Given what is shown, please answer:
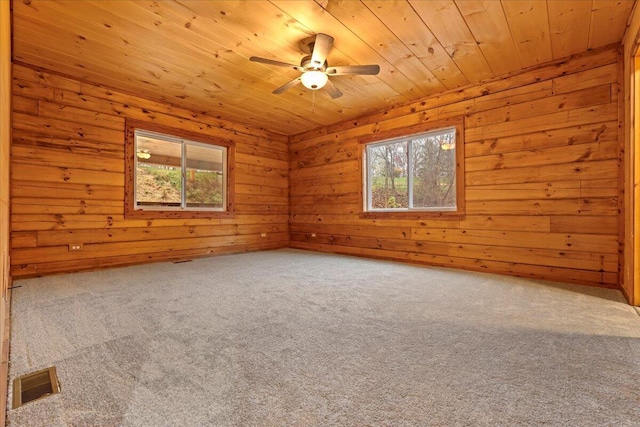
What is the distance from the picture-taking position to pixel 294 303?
2.40 m

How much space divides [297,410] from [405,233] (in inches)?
145

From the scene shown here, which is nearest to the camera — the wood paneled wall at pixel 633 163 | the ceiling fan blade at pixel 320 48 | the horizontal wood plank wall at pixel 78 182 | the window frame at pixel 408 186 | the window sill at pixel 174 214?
the wood paneled wall at pixel 633 163

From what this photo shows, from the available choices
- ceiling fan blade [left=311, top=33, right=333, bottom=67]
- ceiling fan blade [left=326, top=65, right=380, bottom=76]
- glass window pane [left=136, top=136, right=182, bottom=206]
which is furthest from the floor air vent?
glass window pane [left=136, top=136, right=182, bottom=206]

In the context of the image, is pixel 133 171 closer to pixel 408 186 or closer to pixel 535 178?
pixel 408 186

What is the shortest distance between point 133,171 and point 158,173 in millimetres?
691

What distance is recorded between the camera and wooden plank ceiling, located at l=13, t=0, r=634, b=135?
2.42 m

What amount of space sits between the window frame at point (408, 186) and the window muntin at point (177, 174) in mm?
2497

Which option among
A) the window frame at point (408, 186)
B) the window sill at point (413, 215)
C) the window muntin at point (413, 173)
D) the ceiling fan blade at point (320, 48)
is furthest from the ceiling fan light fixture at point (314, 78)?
the window sill at point (413, 215)

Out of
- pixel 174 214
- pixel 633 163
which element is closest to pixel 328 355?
pixel 633 163

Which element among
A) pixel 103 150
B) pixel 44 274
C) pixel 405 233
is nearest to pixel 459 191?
pixel 405 233

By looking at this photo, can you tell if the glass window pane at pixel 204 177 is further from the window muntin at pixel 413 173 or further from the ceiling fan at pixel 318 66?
the ceiling fan at pixel 318 66

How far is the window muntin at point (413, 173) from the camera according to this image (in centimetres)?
416

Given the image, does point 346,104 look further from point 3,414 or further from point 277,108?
point 3,414

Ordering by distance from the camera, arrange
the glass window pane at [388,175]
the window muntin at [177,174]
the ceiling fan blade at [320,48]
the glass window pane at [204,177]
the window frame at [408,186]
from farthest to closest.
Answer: the glass window pane at [204,177] → the glass window pane at [388,175] → the window muntin at [177,174] → the window frame at [408,186] → the ceiling fan blade at [320,48]
